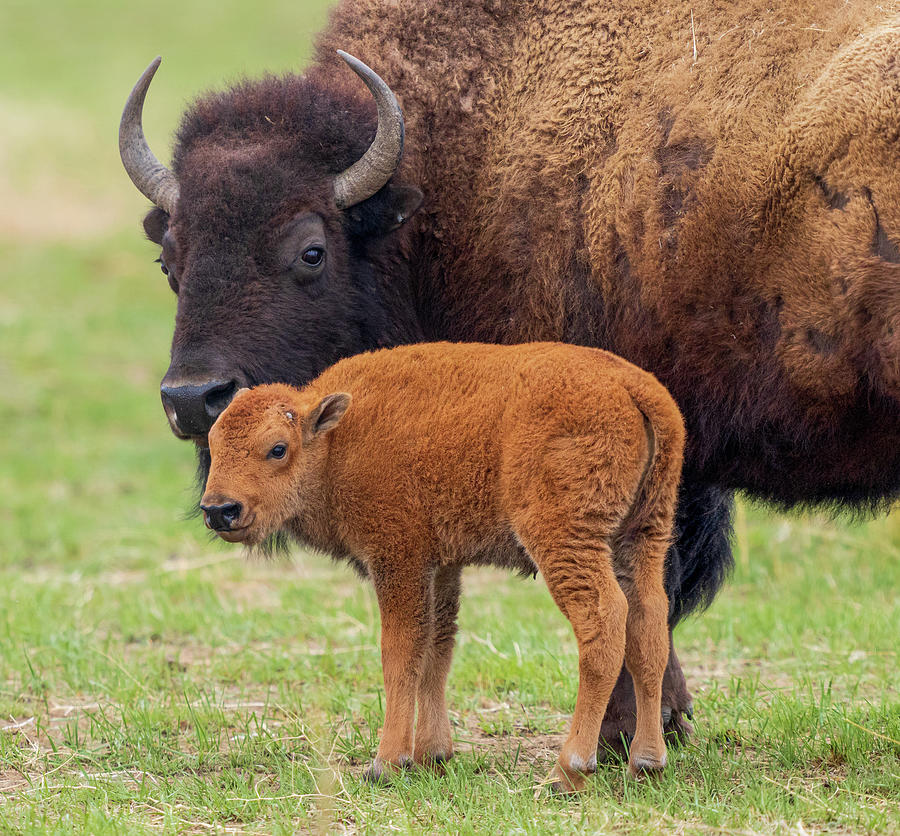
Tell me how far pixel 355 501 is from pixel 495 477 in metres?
0.49

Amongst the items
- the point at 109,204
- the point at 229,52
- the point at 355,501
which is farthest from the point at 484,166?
the point at 229,52

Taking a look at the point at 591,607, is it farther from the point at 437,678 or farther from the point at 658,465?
the point at 437,678

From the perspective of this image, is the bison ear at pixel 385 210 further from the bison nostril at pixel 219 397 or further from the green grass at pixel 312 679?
the green grass at pixel 312 679

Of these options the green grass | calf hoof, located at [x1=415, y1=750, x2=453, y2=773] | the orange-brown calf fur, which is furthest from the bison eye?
calf hoof, located at [x1=415, y1=750, x2=453, y2=773]

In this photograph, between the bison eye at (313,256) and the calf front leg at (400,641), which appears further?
the bison eye at (313,256)

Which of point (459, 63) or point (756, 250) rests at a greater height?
point (459, 63)

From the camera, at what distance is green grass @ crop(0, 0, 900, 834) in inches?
156

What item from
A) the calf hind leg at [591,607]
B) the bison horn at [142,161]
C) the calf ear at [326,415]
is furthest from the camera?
the bison horn at [142,161]

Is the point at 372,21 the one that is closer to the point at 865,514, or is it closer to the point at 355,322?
the point at 355,322

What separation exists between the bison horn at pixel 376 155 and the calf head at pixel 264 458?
3.83ft

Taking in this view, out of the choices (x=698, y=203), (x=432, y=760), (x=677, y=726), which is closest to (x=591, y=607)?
(x=432, y=760)

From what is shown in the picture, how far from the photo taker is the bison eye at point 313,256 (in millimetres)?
5004

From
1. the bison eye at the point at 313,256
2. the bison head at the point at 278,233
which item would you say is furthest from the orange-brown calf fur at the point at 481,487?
the bison eye at the point at 313,256

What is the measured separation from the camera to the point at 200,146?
5184 mm
